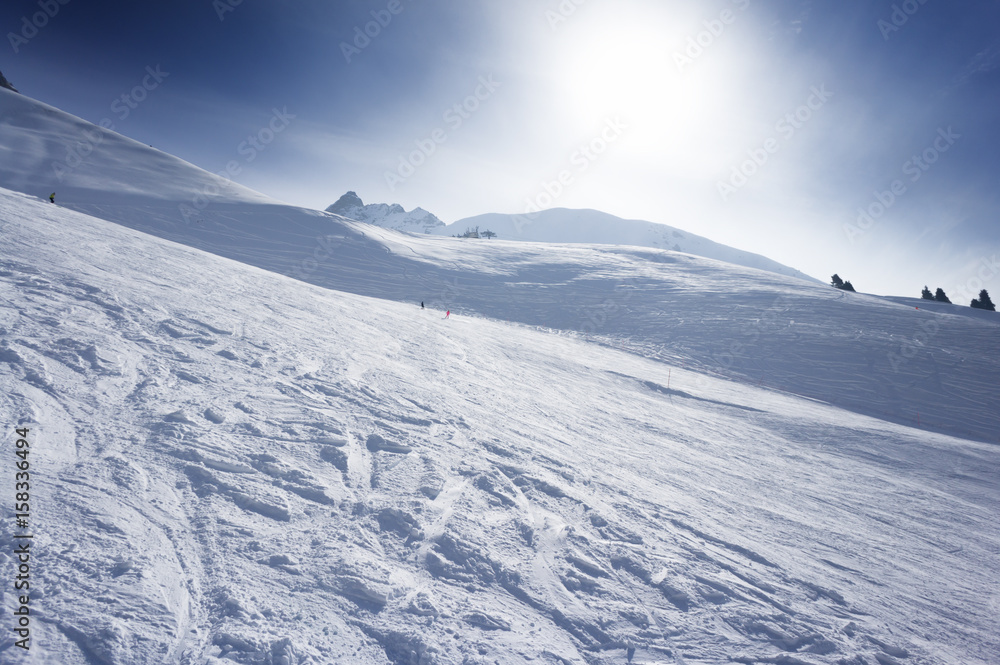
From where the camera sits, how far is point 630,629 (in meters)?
4.10

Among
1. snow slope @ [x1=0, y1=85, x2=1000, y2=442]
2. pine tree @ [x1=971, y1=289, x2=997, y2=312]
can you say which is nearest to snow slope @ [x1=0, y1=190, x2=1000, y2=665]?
snow slope @ [x1=0, y1=85, x2=1000, y2=442]

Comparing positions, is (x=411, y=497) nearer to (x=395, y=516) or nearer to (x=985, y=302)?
(x=395, y=516)

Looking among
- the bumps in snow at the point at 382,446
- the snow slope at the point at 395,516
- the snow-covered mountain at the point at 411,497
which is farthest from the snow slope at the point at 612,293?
the bumps in snow at the point at 382,446

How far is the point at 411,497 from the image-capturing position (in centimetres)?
525

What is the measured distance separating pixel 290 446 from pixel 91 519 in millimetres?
2057

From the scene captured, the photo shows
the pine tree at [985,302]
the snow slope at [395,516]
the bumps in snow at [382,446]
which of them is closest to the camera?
the snow slope at [395,516]

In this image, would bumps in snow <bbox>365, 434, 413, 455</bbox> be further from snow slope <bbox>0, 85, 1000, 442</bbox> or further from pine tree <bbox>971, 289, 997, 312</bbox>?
pine tree <bbox>971, 289, 997, 312</bbox>

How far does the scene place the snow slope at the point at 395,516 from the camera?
3.47 metres

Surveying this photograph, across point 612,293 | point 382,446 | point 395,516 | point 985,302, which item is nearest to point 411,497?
point 395,516

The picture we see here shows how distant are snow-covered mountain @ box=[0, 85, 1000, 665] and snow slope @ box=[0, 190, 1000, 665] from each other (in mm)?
28

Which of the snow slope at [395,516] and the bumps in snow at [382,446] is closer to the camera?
the snow slope at [395,516]

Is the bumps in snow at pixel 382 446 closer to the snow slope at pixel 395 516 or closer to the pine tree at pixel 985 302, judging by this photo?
the snow slope at pixel 395 516

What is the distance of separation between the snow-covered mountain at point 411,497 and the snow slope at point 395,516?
28 millimetres

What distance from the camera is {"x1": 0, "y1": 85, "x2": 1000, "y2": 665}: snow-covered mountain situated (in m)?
3.52
